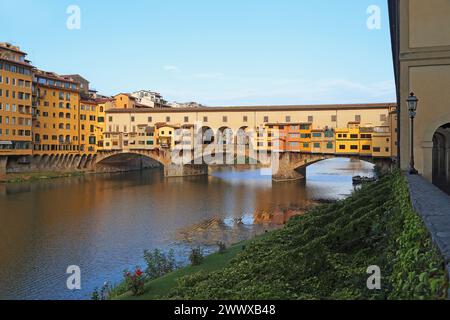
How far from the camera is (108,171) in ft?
249

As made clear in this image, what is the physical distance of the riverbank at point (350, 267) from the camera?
4656mm

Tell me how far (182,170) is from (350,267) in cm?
6072

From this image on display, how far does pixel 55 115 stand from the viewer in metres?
66.2

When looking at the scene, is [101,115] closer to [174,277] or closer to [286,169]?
[286,169]

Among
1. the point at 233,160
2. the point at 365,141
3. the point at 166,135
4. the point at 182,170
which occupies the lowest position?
the point at 182,170

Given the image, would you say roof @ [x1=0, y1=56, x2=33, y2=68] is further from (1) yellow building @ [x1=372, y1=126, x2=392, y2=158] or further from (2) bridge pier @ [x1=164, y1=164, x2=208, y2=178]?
(1) yellow building @ [x1=372, y1=126, x2=392, y2=158]

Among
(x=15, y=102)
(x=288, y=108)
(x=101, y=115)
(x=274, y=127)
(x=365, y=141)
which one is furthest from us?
(x=101, y=115)

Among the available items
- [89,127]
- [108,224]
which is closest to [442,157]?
[108,224]

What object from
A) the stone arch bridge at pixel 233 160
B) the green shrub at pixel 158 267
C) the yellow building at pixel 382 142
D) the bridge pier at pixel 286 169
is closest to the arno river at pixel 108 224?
the green shrub at pixel 158 267

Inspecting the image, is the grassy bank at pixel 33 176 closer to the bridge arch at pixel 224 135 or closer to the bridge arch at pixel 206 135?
the bridge arch at pixel 206 135
